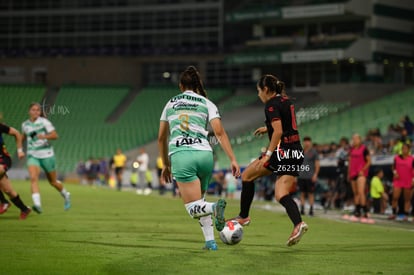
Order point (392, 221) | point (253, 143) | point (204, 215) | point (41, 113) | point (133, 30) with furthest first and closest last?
point (133, 30) < point (253, 143) < point (392, 221) < point (41, 113) < point (204, 215)

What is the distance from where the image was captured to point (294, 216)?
12.9 meters

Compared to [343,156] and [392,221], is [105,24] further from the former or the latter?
[392,221]

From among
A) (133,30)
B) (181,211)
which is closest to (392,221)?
(181,211)

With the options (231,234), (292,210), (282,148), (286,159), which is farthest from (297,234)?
(282,148)

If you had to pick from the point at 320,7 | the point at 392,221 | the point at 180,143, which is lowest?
the point at 392,221

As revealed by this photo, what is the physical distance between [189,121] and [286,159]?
2.22 metres

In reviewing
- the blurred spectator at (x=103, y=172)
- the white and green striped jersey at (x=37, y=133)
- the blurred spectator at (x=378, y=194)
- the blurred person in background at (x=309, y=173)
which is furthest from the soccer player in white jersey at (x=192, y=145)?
the blurred spectator at (x=103, y=172)

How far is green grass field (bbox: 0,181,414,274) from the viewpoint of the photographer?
10422mm

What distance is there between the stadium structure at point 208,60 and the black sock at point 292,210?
32.2 m

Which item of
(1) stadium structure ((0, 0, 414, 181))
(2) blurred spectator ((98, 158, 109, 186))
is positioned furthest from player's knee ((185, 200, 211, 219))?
(2) blurred spectator ((98, 158, 109, 186))

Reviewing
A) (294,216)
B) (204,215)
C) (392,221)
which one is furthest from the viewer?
(392,221)

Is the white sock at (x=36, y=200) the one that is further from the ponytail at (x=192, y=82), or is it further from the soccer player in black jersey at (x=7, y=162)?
the ponytail at (x=192, y=82)

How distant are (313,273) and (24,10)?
66.8m

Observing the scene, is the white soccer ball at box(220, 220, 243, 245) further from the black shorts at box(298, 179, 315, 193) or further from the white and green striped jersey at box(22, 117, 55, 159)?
the black shorts at box(298, 179, 315, 193)
